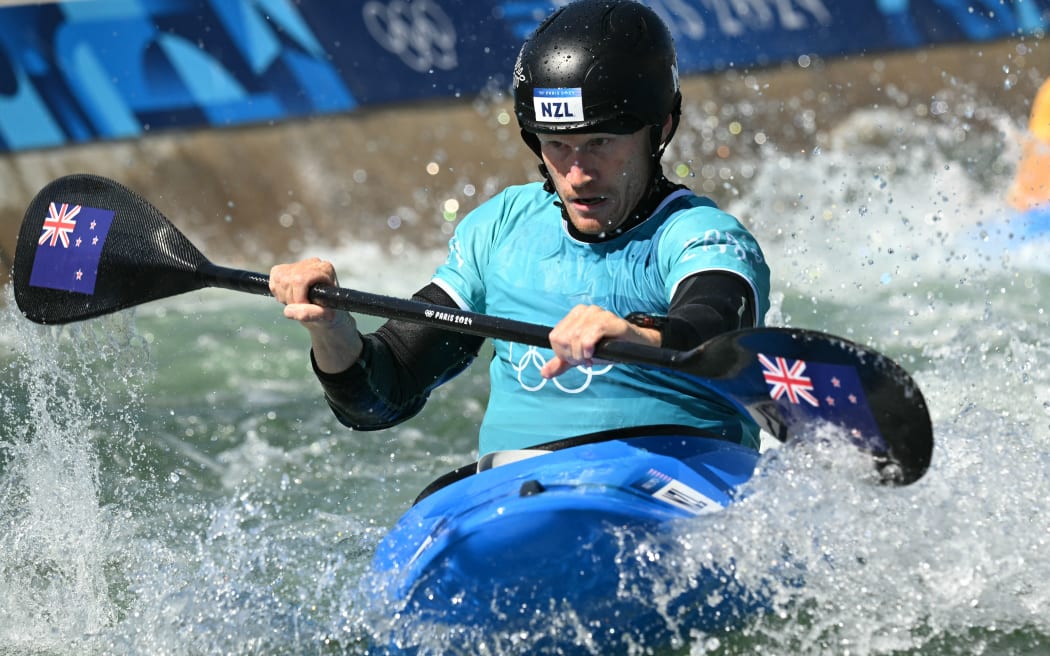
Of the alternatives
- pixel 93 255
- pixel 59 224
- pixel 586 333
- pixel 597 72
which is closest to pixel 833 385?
pixel 586 333

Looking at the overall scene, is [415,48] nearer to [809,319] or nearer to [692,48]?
[692,48]

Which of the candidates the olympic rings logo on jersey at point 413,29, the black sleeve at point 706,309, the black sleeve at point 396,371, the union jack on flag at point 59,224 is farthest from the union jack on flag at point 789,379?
the olympic rings logo on jersey at point 413,29

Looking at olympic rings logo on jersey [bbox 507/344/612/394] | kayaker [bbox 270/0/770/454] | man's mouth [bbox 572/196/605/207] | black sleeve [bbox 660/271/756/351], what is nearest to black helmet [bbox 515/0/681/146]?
kayaker [bbox 270/0/770/454]

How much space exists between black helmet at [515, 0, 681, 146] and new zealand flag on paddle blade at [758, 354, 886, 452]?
0.78 metres

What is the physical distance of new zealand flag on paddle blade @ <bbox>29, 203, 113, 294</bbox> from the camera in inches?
158

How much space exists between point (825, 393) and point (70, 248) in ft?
7.58

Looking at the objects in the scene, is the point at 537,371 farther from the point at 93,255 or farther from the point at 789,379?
the point at 93,255

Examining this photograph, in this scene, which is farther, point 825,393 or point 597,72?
point 597,72

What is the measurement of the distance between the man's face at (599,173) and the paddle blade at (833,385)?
0.60m

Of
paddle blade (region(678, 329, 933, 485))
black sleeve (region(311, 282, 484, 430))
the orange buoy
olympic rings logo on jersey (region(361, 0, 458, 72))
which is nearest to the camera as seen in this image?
paddle blade (region(678, 329, 933, 485))

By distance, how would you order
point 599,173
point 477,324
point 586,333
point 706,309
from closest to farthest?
point 586,333
point 706,309
point 477,324
point 599,173

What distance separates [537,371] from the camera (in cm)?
352

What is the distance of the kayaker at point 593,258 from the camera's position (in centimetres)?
338

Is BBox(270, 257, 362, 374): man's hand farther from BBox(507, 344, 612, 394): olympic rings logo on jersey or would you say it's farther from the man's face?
the man's face
